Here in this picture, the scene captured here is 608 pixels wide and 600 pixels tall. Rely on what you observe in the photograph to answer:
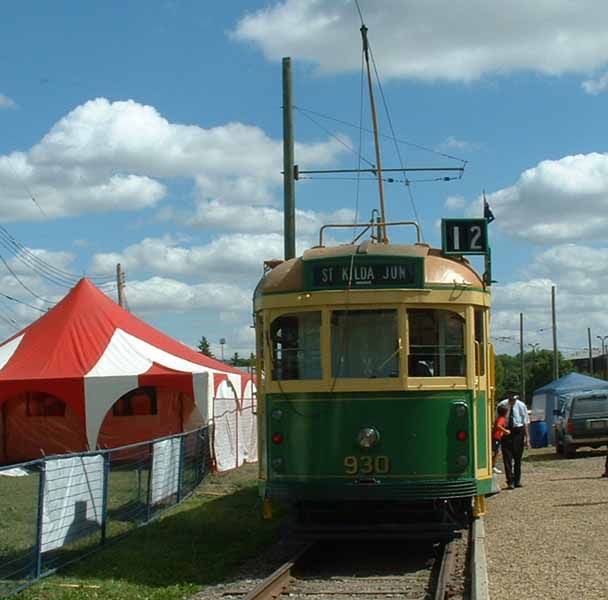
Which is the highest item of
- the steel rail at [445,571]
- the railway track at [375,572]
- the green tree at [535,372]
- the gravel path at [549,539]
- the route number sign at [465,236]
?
the green tree at [535,372]

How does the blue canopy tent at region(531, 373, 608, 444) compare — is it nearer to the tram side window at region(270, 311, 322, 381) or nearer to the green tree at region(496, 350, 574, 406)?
the tram side window at region(270, 311, 322, 381)

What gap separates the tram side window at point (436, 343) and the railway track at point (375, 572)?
1.82m

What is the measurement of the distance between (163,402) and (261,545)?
1290cm

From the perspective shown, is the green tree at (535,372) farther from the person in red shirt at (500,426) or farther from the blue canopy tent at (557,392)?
the person in red shirt at (500,426)

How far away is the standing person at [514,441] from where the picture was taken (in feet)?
58.4

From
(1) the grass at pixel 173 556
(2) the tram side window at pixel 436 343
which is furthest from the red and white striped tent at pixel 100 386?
(2) the tram side window at pixel 436 343

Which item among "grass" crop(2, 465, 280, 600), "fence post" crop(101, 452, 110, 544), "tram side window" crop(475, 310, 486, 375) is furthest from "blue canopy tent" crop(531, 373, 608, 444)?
"fence post" crop(101, 452, 110, 544)

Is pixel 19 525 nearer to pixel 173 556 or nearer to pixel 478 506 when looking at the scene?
pixel 173 556

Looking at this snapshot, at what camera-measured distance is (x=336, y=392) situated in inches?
421

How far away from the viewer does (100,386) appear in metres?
22.8

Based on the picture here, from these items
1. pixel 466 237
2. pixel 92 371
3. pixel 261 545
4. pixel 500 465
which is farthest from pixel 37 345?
pixel 466 237

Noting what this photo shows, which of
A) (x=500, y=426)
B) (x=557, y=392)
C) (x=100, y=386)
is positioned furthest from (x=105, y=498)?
(x=557, y=392)

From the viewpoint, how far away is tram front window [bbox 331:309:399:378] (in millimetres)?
10758

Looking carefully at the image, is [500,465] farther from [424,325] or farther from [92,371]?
[424,325]
